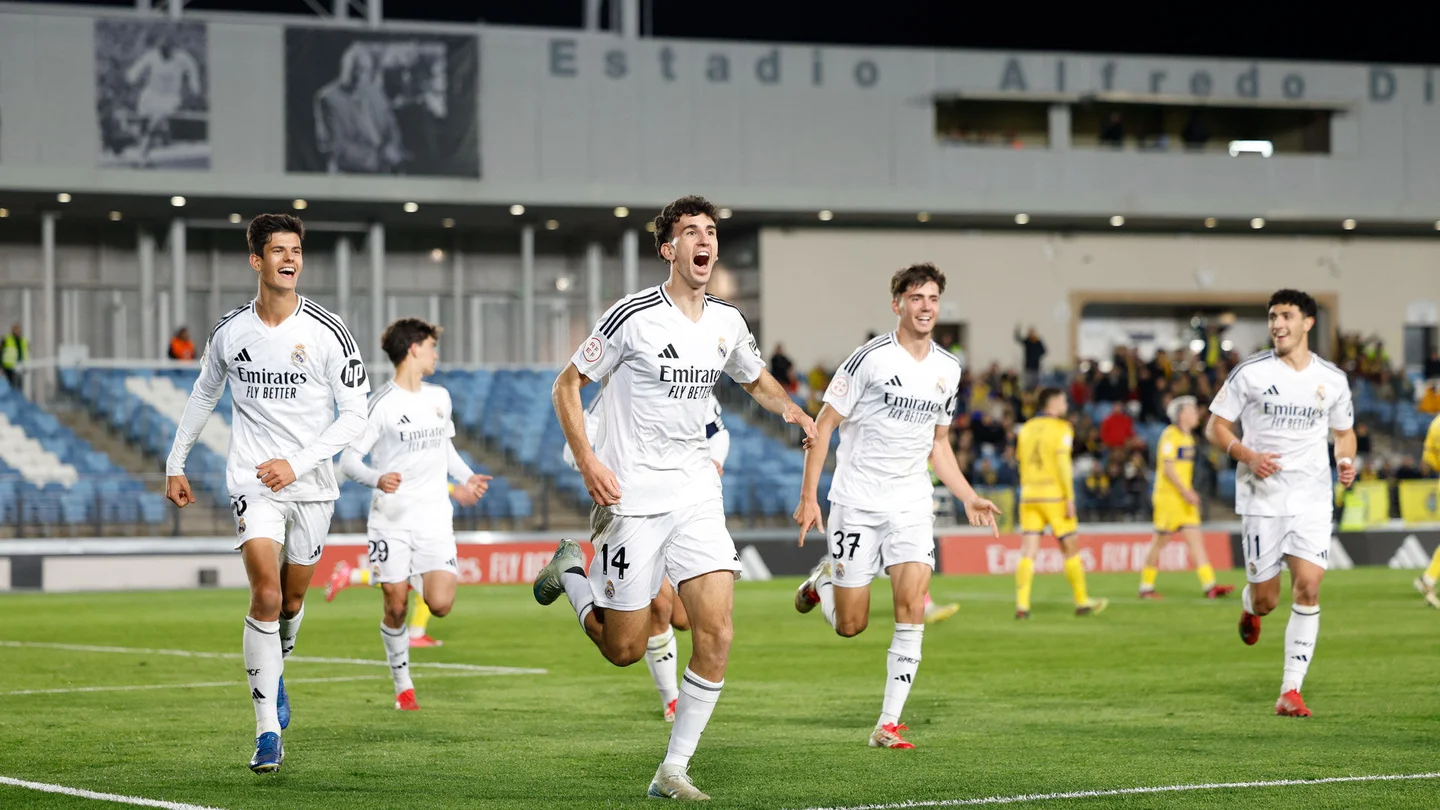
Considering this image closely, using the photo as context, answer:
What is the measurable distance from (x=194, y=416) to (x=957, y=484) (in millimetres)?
3991

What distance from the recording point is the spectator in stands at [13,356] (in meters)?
31.6

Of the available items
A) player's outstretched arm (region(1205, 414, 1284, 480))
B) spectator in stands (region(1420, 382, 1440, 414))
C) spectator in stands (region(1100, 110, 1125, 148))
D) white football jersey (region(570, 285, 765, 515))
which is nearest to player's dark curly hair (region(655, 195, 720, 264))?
white football jersey (region(570, 285, 765, 515))

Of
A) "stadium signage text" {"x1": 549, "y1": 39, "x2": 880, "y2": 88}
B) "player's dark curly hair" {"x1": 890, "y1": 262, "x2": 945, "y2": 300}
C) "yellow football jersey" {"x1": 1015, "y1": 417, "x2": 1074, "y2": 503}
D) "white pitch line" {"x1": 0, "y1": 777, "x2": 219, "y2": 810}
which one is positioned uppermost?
"stadium signage text" {"x1": 549, "y1": 39, "x2": 880, "y2": 88}

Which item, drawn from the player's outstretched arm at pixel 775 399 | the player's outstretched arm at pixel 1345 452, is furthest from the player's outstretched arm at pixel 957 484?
the player's outstretched arm at pixel 1345 452

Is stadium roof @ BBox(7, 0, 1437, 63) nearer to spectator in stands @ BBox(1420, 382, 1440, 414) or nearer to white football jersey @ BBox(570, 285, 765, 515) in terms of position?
spectator in stands @ BBox(1420, 382, 1440, 414)

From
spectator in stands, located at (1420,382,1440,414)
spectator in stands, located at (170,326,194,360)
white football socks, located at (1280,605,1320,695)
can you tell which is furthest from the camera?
spectator in stands, located at (1420,382,1440,414)

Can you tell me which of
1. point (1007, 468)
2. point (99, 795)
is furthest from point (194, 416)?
point (1007, 468)

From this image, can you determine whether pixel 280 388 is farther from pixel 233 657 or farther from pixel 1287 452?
pixel 233 657

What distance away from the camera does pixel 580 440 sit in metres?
7.43

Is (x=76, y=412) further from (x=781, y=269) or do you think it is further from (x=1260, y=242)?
(x=1260, y=242)

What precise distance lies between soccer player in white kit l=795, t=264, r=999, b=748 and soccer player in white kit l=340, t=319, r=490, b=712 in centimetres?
269

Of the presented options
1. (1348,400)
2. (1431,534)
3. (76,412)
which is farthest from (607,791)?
(76,412)

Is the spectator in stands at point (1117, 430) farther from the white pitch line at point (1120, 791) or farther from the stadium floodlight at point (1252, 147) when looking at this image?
the white pitch line at point (1120, 791)

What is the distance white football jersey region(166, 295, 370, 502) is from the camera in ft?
28.0
